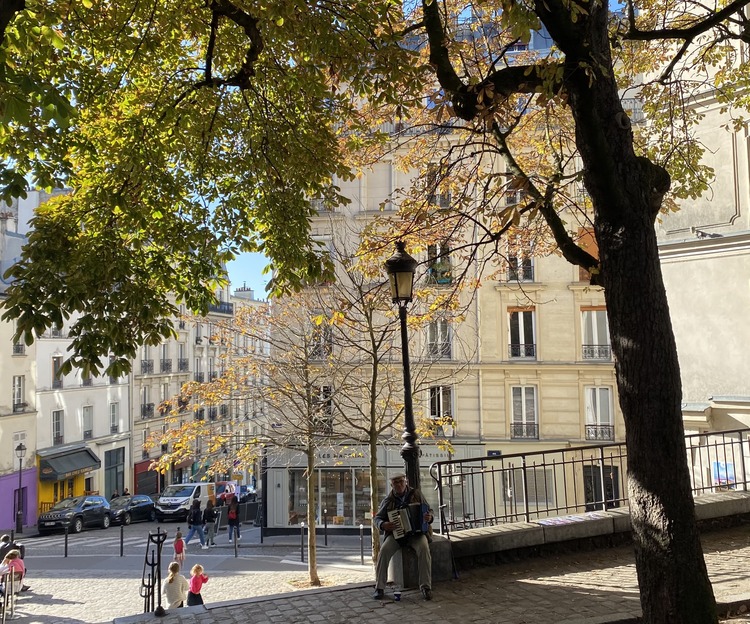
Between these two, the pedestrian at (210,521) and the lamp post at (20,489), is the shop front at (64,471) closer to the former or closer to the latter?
the lamp post at (20,489)

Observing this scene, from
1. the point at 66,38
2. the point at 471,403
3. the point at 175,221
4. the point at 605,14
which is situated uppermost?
the point at 66,38

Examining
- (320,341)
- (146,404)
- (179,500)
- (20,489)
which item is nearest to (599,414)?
(320,341)

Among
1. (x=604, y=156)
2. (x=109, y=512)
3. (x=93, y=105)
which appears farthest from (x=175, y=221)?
(x=109, y=512)

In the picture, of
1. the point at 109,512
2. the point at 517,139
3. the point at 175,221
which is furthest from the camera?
the point at 109,512

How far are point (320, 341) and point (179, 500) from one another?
698 inches

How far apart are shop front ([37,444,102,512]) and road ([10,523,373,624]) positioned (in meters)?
10.5

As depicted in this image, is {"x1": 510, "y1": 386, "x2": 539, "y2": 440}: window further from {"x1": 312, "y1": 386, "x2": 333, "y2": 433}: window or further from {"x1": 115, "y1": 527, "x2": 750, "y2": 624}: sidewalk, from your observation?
{"x1": 115, "y1": 527, "x2": 750, "y2": 624}: sidewalk

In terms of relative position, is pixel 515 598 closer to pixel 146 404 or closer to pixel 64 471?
pixel 64 471

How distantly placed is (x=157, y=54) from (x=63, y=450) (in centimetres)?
3431

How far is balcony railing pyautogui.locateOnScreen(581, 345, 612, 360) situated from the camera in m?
25.3

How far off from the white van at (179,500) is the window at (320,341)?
51.2ft

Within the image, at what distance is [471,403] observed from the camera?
2614cm

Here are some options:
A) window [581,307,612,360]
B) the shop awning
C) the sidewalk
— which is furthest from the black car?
the sidewalk

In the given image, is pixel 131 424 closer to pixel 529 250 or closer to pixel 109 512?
pixel 109 512
